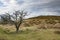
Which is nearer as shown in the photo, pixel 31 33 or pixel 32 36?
pixel 32 36

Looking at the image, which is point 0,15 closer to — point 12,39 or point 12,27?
point 12,27

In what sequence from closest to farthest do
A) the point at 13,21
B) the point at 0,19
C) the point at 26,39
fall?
1. the point at 26,39
2. the point at 13,21
3. the point at 0,19

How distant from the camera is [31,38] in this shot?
3903 centimetres

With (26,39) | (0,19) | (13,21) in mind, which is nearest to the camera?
(26,39)

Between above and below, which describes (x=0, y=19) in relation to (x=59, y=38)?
below

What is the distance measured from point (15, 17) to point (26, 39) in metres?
16.8

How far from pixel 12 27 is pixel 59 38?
22894 millimetres

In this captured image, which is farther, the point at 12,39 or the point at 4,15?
the point at 4,15

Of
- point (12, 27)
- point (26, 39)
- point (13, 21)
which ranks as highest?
point (26, 39)

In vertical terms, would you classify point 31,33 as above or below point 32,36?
below

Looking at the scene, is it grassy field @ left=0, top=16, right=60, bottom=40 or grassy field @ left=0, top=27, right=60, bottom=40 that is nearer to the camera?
grassy field @ left=0, top=27, right=60, bottom=40

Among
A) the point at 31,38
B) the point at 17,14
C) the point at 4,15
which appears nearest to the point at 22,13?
the point at 17,14

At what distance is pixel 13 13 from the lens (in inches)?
2085

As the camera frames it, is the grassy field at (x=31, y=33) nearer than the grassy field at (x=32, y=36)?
No
